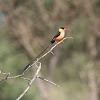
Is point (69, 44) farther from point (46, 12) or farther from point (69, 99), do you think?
point (69, 99)

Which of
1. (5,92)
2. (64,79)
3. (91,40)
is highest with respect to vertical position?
(64,79)

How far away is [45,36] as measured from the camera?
18203mm

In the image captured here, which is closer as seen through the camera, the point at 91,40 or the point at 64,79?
the point at 91,40

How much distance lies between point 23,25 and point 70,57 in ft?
19.8

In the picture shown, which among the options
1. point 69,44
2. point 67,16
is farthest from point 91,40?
point 67,16

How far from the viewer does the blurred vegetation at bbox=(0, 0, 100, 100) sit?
1672 centimetres

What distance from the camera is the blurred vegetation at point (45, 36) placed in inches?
658

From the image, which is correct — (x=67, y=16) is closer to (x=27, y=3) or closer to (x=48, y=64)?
(x=27, y=3)

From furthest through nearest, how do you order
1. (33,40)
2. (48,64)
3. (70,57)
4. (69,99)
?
1. (69,99)
2. (70,57)
3. (48,64)
4. (33,40)

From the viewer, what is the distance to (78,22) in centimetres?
1784

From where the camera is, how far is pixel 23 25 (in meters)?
18.3

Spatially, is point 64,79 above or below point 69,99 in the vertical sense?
above

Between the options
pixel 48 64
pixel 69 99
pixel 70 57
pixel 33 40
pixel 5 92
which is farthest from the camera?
pixel 69 99

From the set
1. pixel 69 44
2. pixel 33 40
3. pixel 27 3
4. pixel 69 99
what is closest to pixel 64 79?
pixel 69 99
